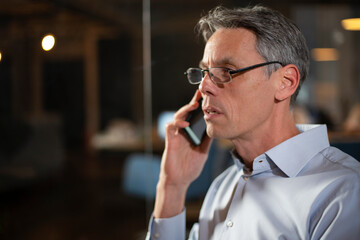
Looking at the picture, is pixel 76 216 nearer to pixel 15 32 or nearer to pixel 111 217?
pixel 111 217

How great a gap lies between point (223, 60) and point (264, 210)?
37 cm

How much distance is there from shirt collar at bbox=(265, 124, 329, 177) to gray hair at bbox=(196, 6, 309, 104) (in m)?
0.16

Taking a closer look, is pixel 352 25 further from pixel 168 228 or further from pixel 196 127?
pixel 168 228

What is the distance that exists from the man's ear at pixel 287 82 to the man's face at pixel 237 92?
19 millimetres

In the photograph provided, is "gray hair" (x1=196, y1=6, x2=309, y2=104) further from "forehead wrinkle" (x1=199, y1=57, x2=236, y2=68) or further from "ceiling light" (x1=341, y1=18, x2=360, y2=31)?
"ceiling light" (x1=341, y1=18, x2=360, y2=31)

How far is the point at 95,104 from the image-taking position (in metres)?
2.00

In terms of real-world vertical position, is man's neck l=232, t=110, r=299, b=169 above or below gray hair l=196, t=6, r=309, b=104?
below

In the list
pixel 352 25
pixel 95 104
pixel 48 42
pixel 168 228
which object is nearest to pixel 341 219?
pixel 168 228

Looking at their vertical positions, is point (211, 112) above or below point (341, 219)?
above

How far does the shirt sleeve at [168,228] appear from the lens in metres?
Result: 1.14

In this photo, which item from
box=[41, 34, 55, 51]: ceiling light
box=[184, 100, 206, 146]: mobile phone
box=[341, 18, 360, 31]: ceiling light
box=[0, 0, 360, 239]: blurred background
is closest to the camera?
box=[184, 100, 206, 146]: mobile phone

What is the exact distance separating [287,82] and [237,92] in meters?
0.13

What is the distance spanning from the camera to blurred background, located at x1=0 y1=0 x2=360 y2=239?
4.94 feet

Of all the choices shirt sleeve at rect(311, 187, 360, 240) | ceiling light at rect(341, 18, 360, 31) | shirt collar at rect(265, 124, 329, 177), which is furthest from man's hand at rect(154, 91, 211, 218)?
ceiling light at rect(341, 18, 360, 31)
